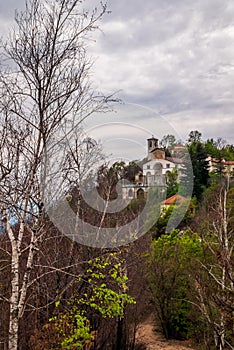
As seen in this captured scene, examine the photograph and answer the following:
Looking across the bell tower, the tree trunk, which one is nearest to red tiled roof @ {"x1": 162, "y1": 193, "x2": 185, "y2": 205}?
the bell tower

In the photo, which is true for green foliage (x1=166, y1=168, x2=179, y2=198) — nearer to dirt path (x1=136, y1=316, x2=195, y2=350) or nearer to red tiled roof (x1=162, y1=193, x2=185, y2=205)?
red tiled roof (x1=162, y1=193, x2=185, y2=205)

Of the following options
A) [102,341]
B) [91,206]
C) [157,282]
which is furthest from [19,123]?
[157,282]

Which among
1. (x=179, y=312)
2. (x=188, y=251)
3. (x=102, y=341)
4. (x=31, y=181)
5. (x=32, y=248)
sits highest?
(x=31, y=181)

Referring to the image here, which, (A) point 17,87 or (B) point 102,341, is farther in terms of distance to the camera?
(B) point 102,341

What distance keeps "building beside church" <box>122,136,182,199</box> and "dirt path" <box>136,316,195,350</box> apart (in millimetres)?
5594

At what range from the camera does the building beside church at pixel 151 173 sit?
869cm

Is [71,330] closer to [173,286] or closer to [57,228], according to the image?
[57,228]

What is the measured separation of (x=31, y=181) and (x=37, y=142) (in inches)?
21.3

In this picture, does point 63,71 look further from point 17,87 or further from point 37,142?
point 37,142

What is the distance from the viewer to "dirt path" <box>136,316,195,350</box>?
45.3 feet

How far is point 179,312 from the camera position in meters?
14.9

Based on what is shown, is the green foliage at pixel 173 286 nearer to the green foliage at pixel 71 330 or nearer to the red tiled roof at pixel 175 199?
the red tiled roof at pixel 175 199

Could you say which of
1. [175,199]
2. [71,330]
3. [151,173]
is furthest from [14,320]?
[175,199]

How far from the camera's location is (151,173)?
937 centimetres
